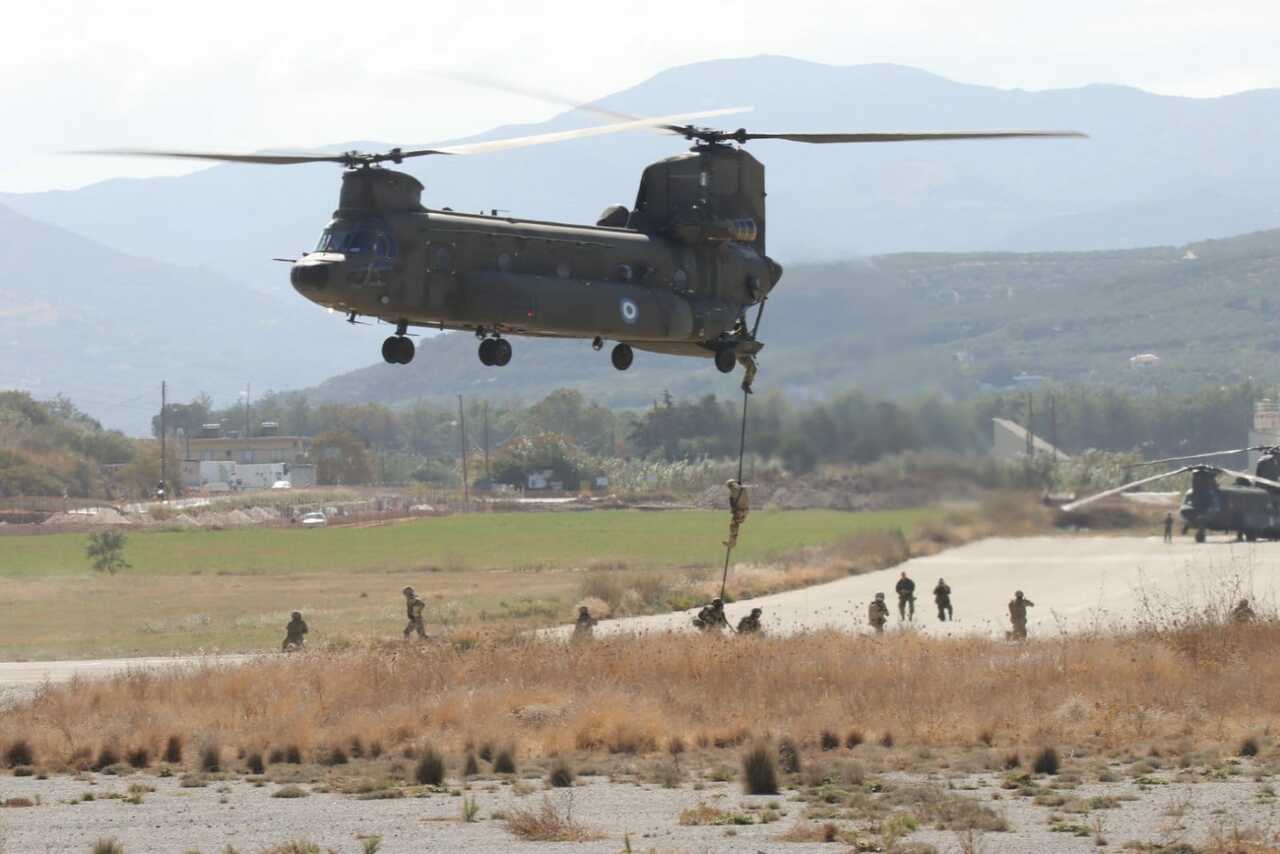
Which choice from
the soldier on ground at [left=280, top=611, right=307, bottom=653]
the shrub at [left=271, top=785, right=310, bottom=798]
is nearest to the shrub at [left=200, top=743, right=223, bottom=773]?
the shrub at [left=271, top=785, right=310, bottom=798]

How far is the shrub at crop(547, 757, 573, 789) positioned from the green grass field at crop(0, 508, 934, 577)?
146ft

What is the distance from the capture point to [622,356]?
95.9 feet

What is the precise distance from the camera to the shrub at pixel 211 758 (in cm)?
2564

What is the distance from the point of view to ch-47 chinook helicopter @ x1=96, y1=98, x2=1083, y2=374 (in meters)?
26.5

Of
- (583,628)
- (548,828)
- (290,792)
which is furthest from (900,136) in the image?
(583,628)

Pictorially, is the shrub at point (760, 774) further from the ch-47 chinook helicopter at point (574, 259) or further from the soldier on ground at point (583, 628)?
the soldier on ground at point (583, 628)

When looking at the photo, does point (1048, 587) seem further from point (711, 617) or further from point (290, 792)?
point (290, 792)

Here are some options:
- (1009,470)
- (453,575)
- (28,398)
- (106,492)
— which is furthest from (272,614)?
(28,398)

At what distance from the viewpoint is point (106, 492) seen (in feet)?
538

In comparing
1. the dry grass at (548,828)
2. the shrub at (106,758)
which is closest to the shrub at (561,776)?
the dry grass at (548,828)

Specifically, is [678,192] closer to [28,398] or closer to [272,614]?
[272,614]

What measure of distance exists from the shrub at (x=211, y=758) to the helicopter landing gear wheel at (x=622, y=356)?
808 cm

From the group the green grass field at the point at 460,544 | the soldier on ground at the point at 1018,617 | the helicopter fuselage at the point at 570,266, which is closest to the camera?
the helicopter fuselage at the point at 570,266

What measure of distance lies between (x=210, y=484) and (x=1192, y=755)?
6003 inches
